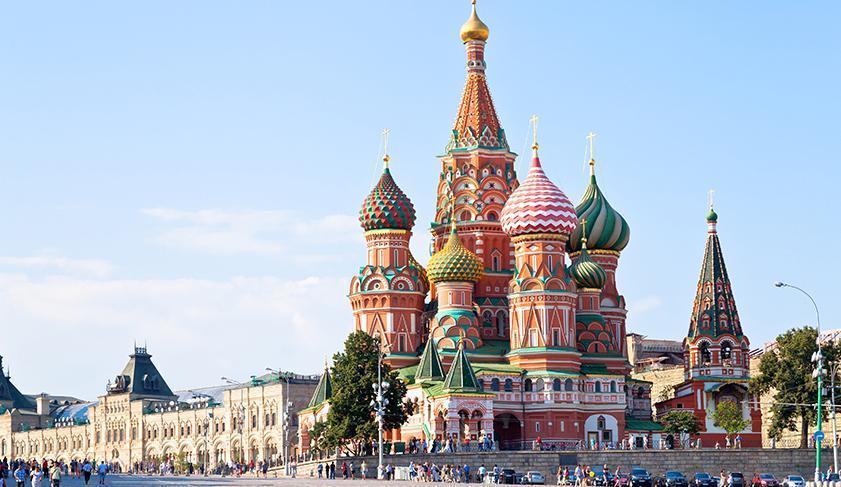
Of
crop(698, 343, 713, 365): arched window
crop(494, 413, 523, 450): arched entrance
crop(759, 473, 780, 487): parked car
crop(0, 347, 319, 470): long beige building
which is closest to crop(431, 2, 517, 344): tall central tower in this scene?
crop(494, 413, 523, 450): arched entrance

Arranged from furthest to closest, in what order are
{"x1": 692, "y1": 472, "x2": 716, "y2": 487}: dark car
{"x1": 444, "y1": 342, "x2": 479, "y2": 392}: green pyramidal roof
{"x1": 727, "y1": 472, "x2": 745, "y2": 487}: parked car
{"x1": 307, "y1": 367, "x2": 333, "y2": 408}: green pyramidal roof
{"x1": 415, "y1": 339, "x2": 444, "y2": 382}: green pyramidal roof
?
1. {"x1": 307, "y1": 367, "x2": 333, "y2": 408}: green pyramidal roof
2. {"x1": 415, "y1": 339, "x2": 444, "y2": 382}: green pyramidal roof
3. {"x1": 444, "y1": 342, "x2": 479, "y2": 392}: green pyramidal roof
4. {"x1": 727, "y1": 472, "x2": 745, "y2": 487}: parked car
5. {"x1": 692, "y1": 472, "x2": 716, "y2": 487}: dark car

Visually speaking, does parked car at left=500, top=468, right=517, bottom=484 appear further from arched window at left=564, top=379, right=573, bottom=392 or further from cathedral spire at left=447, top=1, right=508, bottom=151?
cathedral spire at left=447, top=1, right=508, bottom=151

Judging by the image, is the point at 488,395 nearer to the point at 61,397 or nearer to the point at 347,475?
the point at 347,475

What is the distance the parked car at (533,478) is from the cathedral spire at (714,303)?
25735mm

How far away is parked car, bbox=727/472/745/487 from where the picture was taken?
6273 centimetres

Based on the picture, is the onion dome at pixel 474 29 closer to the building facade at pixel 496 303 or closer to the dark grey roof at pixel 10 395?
the building facade at pixel 496 303

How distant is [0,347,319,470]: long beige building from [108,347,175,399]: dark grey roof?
9cm

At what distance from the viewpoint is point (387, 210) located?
290 feet

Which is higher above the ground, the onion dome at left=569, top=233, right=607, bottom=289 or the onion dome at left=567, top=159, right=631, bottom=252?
the onion dome at left=567, top=159, right=631, bottom=252

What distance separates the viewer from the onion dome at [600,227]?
300 feet

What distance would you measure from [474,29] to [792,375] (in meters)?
28.0

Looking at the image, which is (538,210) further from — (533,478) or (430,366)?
(533,478)

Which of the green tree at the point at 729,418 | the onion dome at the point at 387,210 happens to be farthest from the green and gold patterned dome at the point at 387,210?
the green tree at the point at 729,418

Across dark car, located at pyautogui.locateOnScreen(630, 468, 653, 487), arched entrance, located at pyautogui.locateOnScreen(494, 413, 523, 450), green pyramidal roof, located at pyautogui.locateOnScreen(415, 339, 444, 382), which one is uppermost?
green pyramidal roof, located at pyautogui.locateOnScreen(415, 339, 444, 382)
